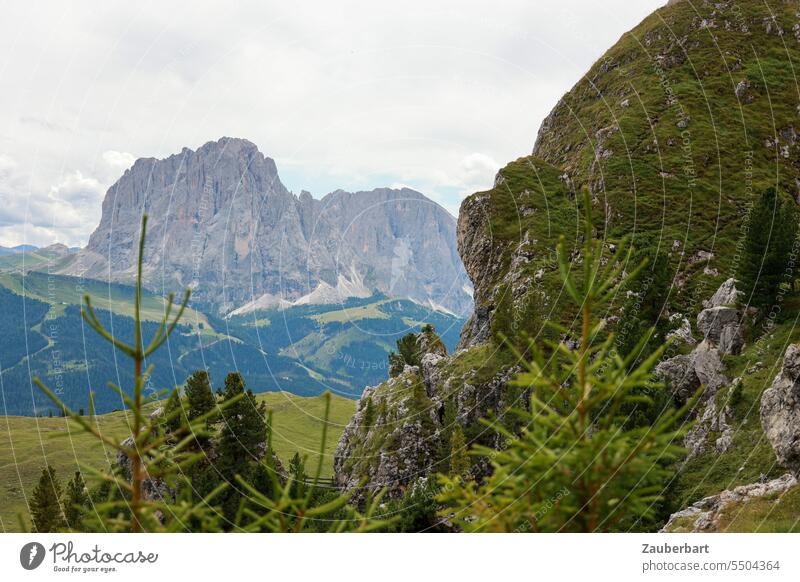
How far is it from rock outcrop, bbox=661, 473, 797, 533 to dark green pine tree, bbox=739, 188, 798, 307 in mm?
26062

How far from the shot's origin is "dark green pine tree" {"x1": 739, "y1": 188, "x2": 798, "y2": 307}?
144 ft

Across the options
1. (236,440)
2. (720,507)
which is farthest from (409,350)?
(720,507)

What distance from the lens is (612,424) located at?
5336mm

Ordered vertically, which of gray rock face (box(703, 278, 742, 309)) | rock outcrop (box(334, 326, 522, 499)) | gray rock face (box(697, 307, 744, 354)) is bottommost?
rock outcrop (box(334, 326, 522, 499))

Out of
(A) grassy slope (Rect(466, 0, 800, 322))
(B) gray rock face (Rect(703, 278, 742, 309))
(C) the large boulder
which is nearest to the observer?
(C) the large boulder

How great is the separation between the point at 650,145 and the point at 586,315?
101045mm

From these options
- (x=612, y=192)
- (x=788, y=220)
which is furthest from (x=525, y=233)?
(x=788, y=220)

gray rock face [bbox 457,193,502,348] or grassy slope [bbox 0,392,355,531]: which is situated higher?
gray rock face [bbox 457,193,502,348]

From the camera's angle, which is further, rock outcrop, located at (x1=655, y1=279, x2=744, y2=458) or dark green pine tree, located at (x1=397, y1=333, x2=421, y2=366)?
dark green pine tree, located at (x1=397, y1=333, x2=421, y2=366)

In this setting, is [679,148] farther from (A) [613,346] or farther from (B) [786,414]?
(A) [613,346]

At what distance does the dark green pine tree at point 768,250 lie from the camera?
4400 cm

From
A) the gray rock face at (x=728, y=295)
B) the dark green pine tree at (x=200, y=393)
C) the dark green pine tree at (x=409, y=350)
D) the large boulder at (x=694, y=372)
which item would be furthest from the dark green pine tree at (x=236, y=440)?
the gray rock face at (x=728, y=295)

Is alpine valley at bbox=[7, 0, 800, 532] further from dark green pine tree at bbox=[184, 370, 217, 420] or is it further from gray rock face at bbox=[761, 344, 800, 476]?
dark green pine tree at bbox=[184, 370, 217, 420]

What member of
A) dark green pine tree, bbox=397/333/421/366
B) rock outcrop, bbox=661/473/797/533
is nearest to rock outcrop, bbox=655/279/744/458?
rock outcrop, bbox=661/473/797/533
